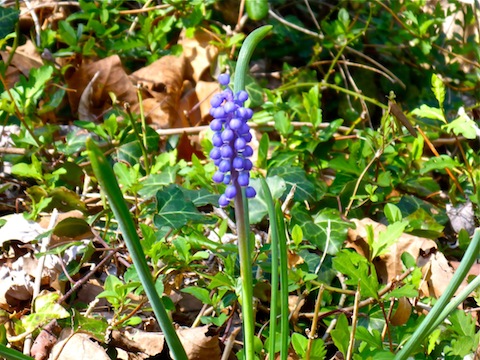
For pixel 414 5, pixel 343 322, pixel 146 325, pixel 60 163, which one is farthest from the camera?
pixel 414 5

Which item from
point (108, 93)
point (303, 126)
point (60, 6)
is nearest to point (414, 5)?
point (303, 126)

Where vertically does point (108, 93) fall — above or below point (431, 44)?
below

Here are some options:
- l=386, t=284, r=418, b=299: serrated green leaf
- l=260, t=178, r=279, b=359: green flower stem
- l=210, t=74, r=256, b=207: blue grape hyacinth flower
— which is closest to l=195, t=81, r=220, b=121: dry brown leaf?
l=386, t=284, r=418, b=299: serrated green leaf

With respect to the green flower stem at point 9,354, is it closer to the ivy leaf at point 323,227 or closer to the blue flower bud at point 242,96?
the blue flower bud at point 242,96

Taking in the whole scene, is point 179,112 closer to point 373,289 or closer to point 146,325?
point 146,325

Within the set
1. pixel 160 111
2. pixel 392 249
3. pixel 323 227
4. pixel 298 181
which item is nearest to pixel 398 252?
pixel 392 249

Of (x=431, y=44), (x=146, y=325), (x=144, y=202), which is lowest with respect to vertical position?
(x=146, y=325)
